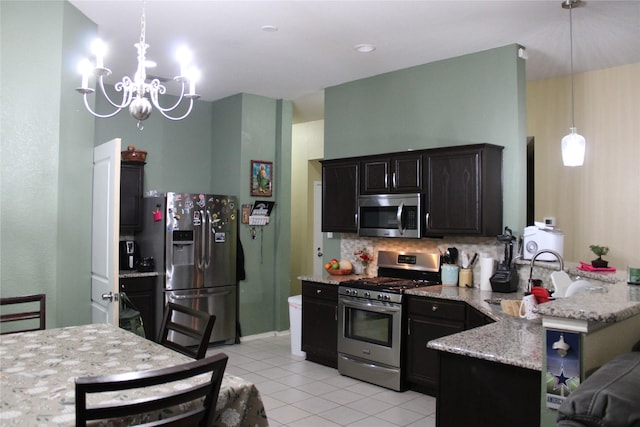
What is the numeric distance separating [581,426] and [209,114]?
239 inches

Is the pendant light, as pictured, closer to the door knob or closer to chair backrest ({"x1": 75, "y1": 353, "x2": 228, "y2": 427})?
chair backrest ({"x1": 75, "y1": 353, "x2": 228, "y2": 427})

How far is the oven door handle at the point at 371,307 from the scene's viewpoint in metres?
4.33

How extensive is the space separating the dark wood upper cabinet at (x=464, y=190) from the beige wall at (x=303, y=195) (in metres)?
3.71

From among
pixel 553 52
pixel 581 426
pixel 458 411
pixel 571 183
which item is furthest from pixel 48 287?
pixel 571 183

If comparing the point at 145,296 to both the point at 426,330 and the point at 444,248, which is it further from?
the point at 444,248

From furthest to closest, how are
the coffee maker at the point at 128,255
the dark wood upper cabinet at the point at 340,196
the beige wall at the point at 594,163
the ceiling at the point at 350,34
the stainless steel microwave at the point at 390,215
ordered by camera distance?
the coffee maker at the point at 128,255 → the dark wood upper cabinet at the point at 340,196 → the beige wall at the point at 594,163 → the stainless steel microwave at the point at 390,215 → the ceiling at the point at 350,34

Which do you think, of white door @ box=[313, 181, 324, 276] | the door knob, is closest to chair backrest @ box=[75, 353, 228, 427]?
the door knob

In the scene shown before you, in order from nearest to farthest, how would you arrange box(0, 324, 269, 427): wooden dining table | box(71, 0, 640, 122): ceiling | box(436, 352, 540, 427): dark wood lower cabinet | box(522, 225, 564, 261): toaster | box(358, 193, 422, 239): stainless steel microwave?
1. box(0, 324, 269, 427): wooden dining table
2. box(436, 352, 540, 427): dark wood lower cabinet
3. box(71, 0, 640, 122): ceiling
4. box(522, 225, 564, 261): toaster
5. box(358, 193, 422, 239): stainless steel microwave

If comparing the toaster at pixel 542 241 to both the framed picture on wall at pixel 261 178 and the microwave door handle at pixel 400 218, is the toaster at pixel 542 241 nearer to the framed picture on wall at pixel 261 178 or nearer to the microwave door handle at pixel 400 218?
the microwave door handle at pixel 400 218

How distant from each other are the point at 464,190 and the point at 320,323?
1.98 m

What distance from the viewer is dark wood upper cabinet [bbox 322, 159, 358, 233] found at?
5.14m

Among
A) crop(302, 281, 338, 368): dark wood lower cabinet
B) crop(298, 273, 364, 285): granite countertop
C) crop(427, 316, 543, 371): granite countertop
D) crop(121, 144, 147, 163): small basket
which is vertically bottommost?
crop(302, 281, 338, 368): dark wood lower cabinet

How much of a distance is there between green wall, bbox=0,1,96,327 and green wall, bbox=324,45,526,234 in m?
2.81

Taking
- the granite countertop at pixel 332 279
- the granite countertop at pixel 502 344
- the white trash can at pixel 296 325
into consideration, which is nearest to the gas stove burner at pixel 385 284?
the granite countertop at pixel 332 279
